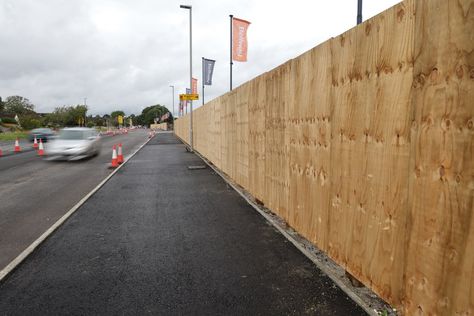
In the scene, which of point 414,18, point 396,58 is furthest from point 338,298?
point 414,18

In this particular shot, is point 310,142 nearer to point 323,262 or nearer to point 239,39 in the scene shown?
point 323,262

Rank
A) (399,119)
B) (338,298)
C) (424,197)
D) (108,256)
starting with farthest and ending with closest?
(108,256), (338,298), (399,119), (424,197)

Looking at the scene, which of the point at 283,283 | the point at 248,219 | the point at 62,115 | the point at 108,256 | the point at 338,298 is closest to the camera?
the point at 338,298

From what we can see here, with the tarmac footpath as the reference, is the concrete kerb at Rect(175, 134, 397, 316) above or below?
above

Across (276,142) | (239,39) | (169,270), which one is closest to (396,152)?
(169,270)

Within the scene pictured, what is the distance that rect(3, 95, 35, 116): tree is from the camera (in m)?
129

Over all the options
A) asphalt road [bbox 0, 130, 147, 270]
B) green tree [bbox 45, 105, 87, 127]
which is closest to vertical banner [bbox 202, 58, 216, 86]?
asphalt road [bbox 0, 130, 147, 270]

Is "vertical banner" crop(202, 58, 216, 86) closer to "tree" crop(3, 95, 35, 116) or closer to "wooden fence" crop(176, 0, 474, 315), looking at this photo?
"wooden fence" crop(176, 0, 474, 315)

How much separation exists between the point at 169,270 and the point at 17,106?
15122cm

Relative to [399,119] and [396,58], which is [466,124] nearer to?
[399,119]

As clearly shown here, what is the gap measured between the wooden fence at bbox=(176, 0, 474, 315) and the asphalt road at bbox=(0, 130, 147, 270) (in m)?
4.18

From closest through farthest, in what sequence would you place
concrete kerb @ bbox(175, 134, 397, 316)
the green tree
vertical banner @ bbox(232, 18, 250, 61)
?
concrete kerb @ bbox(175, 134, 397, 316), vertical banner @ bbox(232, 18, 250, 61), the green tree

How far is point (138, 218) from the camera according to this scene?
21.5 feet

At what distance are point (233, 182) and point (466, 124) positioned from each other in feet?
27.3
